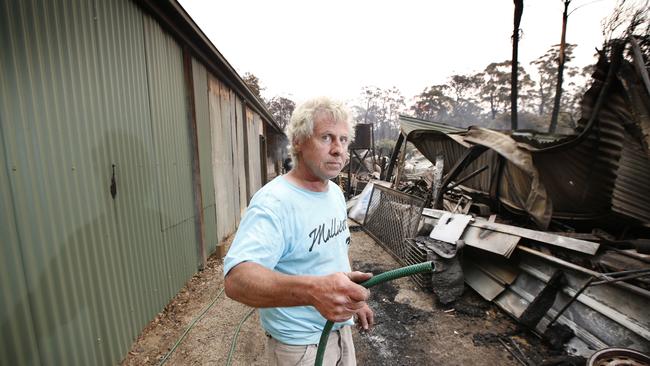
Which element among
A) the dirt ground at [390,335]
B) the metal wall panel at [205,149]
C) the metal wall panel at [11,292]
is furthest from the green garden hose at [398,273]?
the metal wall panel at [205,149]

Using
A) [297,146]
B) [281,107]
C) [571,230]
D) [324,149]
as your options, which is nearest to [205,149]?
[297,146]

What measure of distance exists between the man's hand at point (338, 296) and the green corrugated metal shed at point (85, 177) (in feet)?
7.04

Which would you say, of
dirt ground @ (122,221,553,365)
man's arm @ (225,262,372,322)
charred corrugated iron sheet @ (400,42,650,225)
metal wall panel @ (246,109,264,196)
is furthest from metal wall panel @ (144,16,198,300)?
charred corrugated iron sheet @ (400,42,650,225)

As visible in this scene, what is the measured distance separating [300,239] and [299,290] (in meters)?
0.41

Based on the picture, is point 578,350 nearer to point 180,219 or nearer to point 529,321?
point 529,321

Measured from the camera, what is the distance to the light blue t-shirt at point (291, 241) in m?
1.25

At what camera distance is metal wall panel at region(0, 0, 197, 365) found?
1914 millimetres

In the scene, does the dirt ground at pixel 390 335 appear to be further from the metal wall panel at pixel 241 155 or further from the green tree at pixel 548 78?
the green tree at pixel 548 78

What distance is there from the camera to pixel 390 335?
379cm

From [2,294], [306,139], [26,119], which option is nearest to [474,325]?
[306,139]

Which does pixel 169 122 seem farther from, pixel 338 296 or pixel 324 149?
pixel 338 296

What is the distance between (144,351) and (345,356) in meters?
2.61

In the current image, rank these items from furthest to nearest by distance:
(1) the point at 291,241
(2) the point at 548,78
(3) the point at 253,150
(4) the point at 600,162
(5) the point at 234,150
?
(2) the point at 548,78 → (3) the point at 253,150 → (5) the point at 234,150 → (4) the point at 600,162 → (1) the point at 291,241

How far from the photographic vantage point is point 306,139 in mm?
1628
